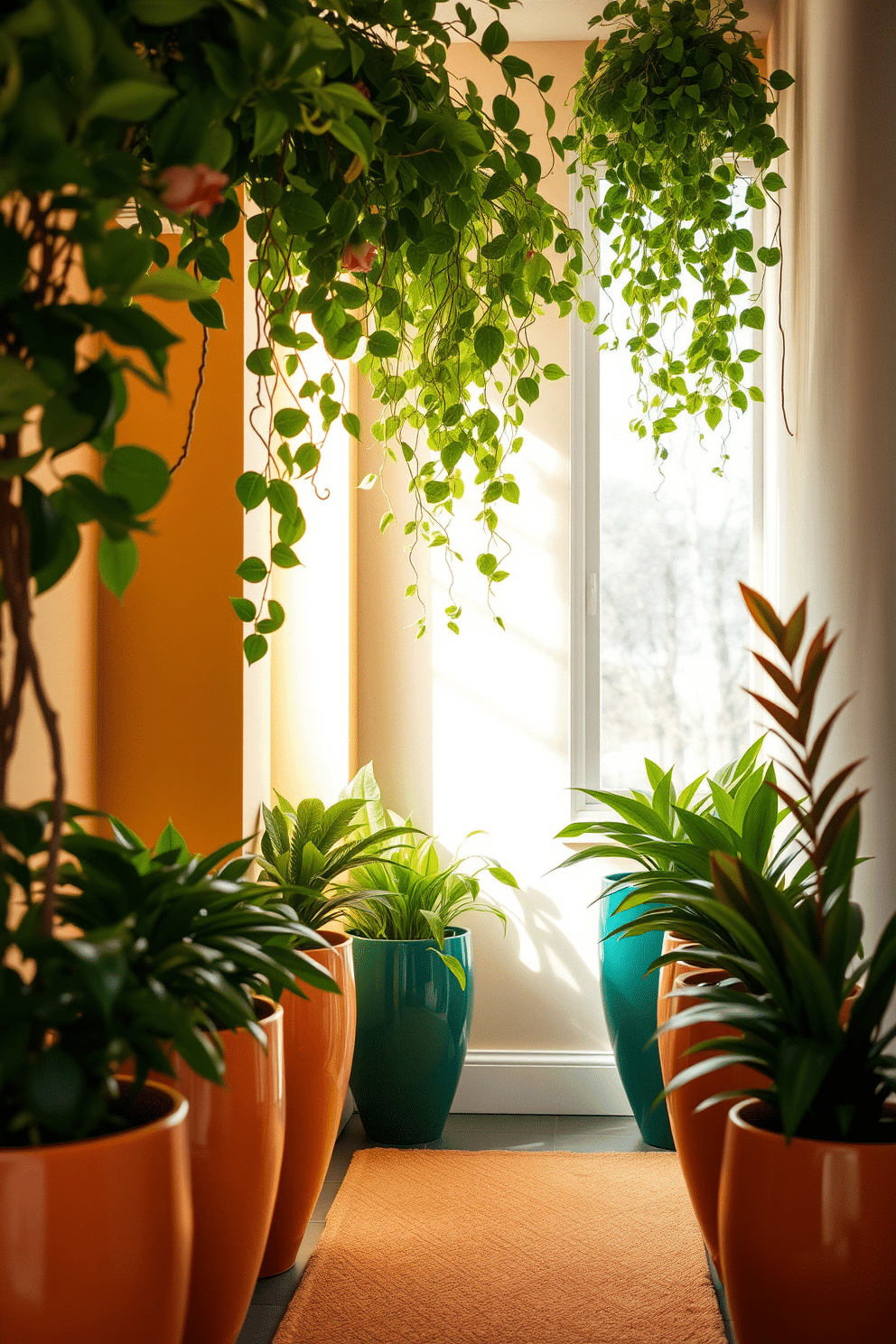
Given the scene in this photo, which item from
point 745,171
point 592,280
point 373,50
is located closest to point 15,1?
point 373,50

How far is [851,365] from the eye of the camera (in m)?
1.96

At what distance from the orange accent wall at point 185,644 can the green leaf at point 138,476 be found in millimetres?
1259

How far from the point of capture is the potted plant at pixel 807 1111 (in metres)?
1.09

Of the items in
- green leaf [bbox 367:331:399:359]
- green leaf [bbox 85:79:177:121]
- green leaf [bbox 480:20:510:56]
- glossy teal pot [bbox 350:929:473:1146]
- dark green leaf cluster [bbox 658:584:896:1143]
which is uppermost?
green leaf [bbox 480:20:510:56]

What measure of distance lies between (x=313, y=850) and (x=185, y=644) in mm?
500

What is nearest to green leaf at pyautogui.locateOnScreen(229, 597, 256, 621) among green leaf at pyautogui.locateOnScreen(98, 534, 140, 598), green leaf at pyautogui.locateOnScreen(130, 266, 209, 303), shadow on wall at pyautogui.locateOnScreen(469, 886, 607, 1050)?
green leaf at pyautogui.locateOnScreen(98, 534, 140, 598)

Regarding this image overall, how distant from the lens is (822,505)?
2213mm

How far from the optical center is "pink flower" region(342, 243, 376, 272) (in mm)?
1341

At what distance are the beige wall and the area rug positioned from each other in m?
0.75

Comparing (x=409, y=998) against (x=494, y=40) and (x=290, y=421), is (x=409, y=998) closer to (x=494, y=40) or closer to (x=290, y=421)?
(x=290, y=421)

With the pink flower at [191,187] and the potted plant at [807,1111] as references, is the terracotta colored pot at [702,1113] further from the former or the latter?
the pink flower at [191,187]

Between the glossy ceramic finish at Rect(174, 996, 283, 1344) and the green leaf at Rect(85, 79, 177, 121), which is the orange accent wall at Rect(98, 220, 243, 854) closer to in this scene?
the glossy ceramic finish at Rect(174, 996, 283, 1344)

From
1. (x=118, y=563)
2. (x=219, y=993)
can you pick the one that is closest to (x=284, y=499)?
(x=118, y=563)

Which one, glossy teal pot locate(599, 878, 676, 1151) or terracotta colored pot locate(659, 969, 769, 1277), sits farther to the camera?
glossy teal pot locate(599, 878, 676, 1151)
